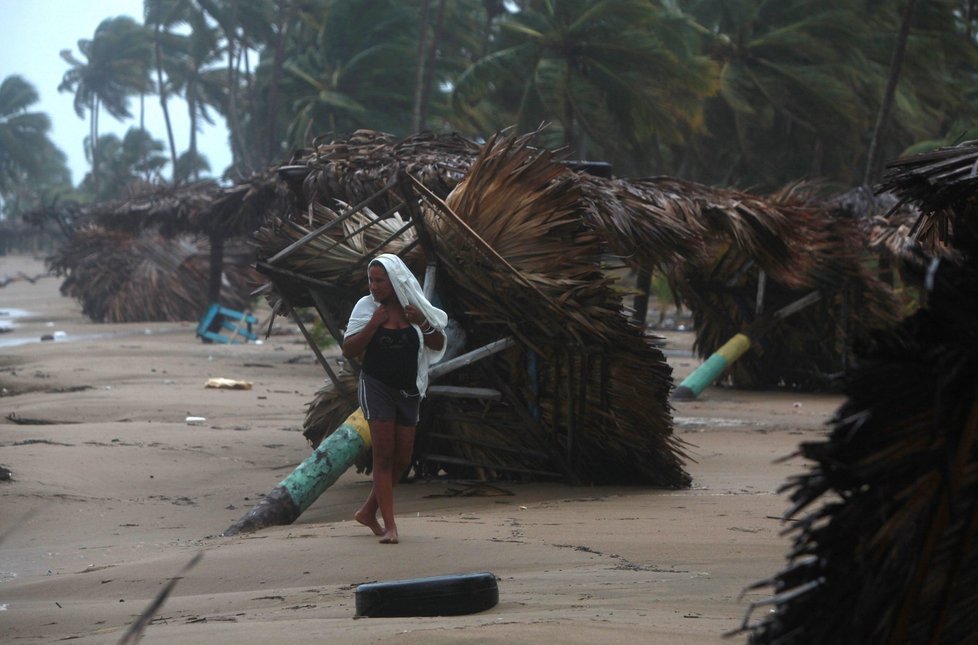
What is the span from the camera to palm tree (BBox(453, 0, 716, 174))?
28750mm

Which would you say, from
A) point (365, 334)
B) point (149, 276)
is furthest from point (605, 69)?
point (365, 334)

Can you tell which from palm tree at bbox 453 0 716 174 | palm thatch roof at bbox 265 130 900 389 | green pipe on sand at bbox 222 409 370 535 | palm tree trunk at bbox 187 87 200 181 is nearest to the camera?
green pipe on sand at bbox 222 409 370 535

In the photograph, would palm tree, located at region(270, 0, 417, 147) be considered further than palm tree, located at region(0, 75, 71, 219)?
No

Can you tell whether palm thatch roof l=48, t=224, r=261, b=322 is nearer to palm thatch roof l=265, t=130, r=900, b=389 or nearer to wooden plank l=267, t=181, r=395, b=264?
palm thatch roof l=265, t=130, r=900, b=389

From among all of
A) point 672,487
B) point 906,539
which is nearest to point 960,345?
point 906,539

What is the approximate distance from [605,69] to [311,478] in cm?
2312

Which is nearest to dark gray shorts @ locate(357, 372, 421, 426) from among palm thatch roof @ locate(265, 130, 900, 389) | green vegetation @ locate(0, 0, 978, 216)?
palm thatch roof @ locate(265, 130, 900, 389)

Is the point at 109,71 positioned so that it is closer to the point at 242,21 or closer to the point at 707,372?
the point at 242,21

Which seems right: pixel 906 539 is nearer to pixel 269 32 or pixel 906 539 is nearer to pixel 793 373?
pixel 793 373

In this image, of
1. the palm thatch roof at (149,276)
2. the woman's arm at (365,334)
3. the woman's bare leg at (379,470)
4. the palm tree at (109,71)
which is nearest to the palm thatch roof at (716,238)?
the woman's arm at (365,334)

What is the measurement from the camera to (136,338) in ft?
71.8

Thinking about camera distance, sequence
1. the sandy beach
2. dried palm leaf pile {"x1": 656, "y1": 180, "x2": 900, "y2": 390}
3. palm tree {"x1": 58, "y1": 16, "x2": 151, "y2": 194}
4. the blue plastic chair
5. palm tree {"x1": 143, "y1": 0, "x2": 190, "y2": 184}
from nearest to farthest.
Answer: the sandy beach
dried palm leaf pile {"x1": 656, "y1": 180, "x2": 900, "y2": 390}
the blue plastic chair
palm tree {"x1": 143, "y1": 0, "x2": 190, "y2": 184}
palm tree {"x1": 58, "y1": 16, "x2": 151, "y2": 194}

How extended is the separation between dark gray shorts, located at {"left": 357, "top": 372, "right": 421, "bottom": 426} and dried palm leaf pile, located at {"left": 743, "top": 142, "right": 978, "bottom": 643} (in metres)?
3.85

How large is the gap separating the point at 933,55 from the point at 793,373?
18.3 metres
